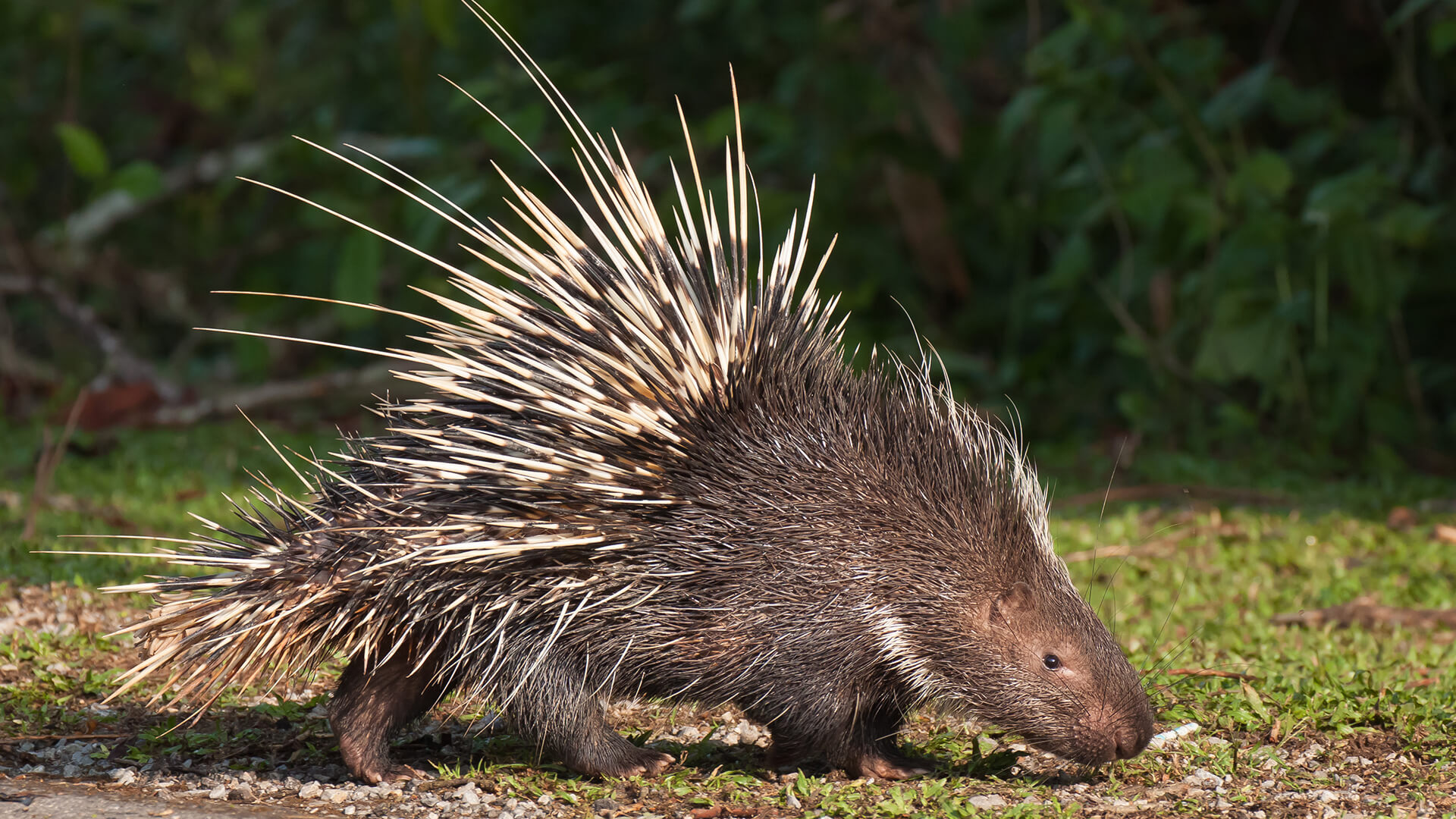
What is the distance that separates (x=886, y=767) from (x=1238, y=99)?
5.44 m

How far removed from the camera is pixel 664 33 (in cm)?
1155

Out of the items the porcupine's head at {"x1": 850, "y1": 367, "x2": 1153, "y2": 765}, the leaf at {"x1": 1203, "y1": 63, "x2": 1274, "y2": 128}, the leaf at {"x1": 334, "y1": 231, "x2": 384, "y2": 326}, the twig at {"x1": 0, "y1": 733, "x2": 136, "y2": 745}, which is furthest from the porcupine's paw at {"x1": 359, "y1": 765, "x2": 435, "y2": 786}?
the leaf at {"x1": 1203, "y1": 63, "x2": 1274, "y2": 128}

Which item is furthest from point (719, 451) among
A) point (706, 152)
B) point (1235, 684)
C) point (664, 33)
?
point (664, 33)

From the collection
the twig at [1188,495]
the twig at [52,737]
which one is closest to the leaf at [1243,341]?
the twig at [1188,495]

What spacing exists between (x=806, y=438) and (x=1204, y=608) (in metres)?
2.68

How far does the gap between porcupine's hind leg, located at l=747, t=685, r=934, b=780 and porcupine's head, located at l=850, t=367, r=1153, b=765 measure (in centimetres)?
18

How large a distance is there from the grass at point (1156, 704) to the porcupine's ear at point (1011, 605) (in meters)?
0.43

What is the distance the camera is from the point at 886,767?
12.8 feet

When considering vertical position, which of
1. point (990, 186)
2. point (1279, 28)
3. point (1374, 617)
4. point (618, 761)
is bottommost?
point (1374, 617)

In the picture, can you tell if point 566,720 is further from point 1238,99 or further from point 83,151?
point 83,151

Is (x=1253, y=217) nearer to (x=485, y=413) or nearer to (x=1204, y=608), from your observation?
(x=1204, y=608)

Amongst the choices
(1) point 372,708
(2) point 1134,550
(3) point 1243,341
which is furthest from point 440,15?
(1) point 372,708

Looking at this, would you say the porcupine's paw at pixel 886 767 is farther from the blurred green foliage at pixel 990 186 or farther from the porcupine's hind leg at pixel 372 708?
the blurred green foliage at pixel 990 186

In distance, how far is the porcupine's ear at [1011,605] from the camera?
3721mm
